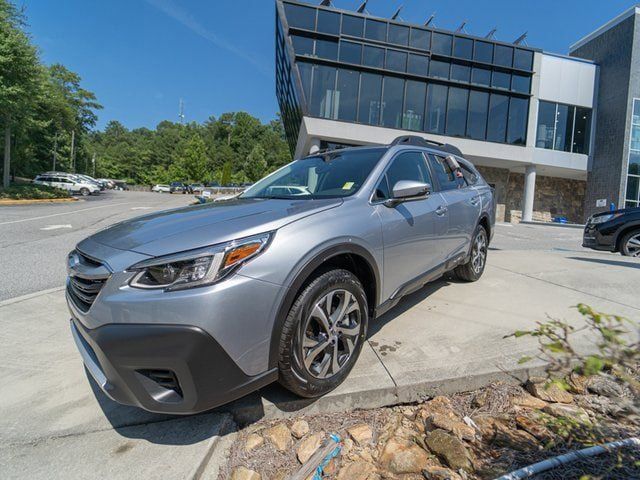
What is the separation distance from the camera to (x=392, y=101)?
2052 cm

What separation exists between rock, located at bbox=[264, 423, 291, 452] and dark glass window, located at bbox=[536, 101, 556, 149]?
2581 centimetres

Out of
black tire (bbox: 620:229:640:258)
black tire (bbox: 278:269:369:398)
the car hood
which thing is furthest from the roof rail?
black tire (bbox: 620:229:640:258)

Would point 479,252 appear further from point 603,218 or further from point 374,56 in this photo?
point 374,56

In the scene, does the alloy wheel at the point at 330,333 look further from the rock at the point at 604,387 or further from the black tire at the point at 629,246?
the black tire at the point at 629,246

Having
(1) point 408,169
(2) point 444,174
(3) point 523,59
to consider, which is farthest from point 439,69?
(1) point 408,169

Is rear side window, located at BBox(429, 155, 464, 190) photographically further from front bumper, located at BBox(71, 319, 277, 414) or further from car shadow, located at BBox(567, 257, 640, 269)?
car shadow, located at BBox(567, 257, 640, 269)

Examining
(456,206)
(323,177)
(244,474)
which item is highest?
(323,177)

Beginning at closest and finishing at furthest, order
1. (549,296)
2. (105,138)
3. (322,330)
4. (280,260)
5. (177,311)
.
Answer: (177,311), (280,260), (322,330), (549,296), (105,138)

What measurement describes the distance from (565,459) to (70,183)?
41.9 metres

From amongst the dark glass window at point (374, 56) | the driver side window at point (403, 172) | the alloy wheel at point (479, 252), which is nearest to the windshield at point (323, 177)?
the driver side window at point (403, 172)

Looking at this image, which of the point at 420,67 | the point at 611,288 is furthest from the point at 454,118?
the point at 611,288

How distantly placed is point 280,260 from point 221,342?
0.49 m

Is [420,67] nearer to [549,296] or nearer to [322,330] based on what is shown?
[549,296]

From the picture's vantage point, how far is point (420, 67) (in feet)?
68.2
